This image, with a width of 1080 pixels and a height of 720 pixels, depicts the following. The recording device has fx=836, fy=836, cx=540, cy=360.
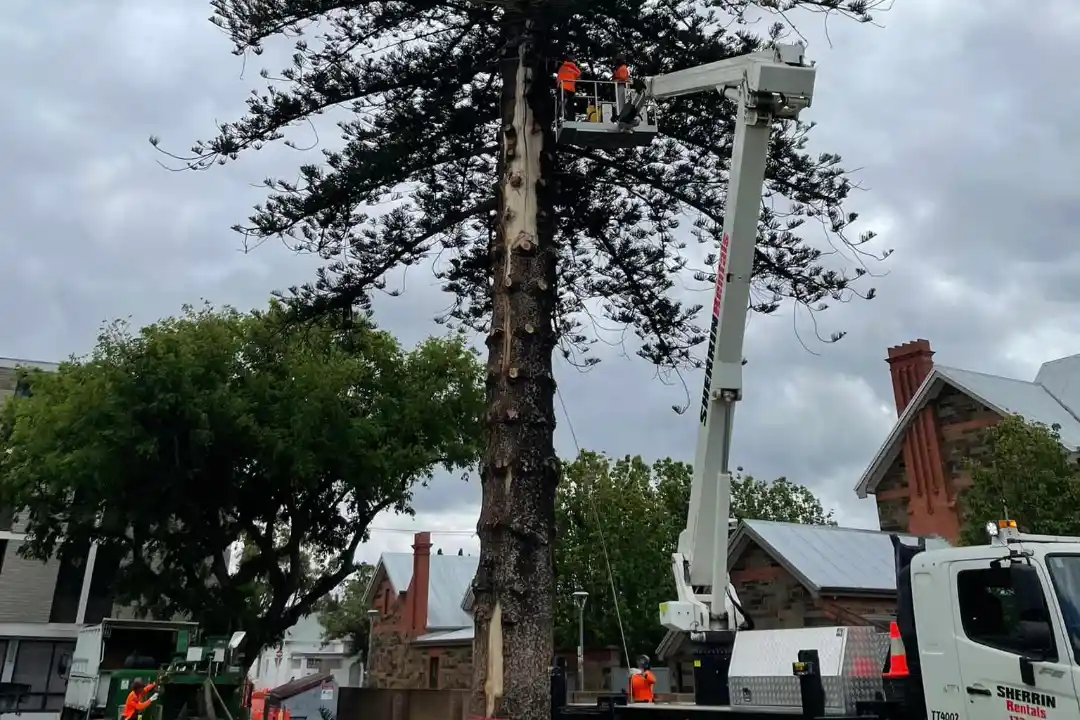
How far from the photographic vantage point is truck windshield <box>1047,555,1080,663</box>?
4.80 metres

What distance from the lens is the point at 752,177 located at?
692cm

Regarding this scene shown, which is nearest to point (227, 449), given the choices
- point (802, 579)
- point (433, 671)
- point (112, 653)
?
point (112, 653)

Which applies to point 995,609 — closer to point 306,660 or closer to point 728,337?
point 728,337

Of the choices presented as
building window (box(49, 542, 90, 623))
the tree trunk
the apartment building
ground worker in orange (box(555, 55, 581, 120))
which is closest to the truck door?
the tree trunk

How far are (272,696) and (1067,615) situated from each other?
20960 millimetres

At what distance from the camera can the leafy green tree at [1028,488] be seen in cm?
1497

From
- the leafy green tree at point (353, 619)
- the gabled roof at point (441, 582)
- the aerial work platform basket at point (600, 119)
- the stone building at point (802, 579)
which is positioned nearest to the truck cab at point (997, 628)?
the aerial work platform basket at point (600, 119)

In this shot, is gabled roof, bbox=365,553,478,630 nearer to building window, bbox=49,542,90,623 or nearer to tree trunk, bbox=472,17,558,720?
building window, bbox=49,542,90,623

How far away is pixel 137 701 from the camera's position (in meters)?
12.2

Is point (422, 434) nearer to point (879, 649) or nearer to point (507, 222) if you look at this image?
point (507, 222)

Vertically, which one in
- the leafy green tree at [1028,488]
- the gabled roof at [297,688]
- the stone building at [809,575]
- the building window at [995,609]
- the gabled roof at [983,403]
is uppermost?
the gabled roof at [983,403]

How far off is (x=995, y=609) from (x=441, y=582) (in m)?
38.9

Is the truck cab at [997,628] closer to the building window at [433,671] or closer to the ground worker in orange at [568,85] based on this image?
the ground worker in orange at [568,85]

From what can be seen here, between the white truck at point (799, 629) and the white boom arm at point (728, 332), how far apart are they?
0.01 meters
